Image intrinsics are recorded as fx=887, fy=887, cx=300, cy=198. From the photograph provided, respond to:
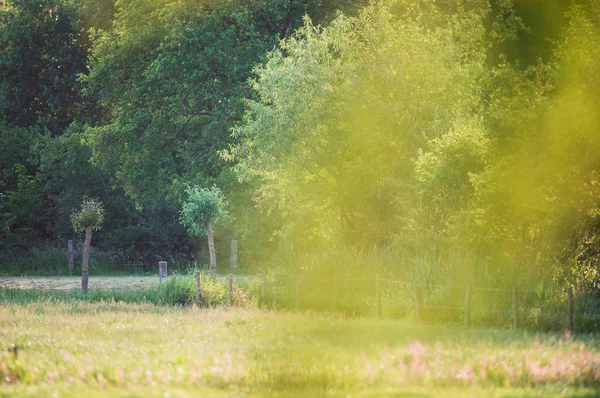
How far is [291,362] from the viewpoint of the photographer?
43.2 ft

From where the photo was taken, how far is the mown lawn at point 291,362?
11688 millimetres

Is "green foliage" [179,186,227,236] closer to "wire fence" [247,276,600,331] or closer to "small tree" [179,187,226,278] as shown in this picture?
"small tree" [179,187,226,278]

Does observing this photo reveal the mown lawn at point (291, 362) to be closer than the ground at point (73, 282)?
Yes

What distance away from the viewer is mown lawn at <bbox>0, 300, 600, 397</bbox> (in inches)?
460

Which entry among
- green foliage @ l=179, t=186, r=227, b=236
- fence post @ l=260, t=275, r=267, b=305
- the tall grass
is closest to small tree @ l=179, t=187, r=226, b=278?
green foliage @ l=179, t=186, r=227, b=236

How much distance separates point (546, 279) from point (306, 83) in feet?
41.8

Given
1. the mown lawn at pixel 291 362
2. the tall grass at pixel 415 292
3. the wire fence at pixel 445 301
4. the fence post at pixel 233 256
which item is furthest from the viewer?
the fence post at pixel 233 256

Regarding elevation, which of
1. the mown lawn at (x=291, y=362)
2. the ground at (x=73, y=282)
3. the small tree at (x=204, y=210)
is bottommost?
the mown lawn at (x=291, y=362)

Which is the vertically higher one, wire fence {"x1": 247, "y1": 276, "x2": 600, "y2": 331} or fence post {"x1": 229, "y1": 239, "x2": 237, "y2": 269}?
fence post {"x1": 229, "y1": 239, "x2": 237, "y2": 269}

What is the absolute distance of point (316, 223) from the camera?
33875 millimetres

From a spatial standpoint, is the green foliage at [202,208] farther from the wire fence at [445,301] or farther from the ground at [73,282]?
the wire fence at [445,301]

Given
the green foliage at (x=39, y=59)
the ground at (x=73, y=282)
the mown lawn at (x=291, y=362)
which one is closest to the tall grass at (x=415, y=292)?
the mown lawn at (x=291, y=362)

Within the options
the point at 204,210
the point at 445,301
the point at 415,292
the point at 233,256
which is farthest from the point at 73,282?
the point at 445,301

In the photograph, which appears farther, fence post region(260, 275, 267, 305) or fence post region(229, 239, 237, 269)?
fence post region(229, 239, 237, 269)
